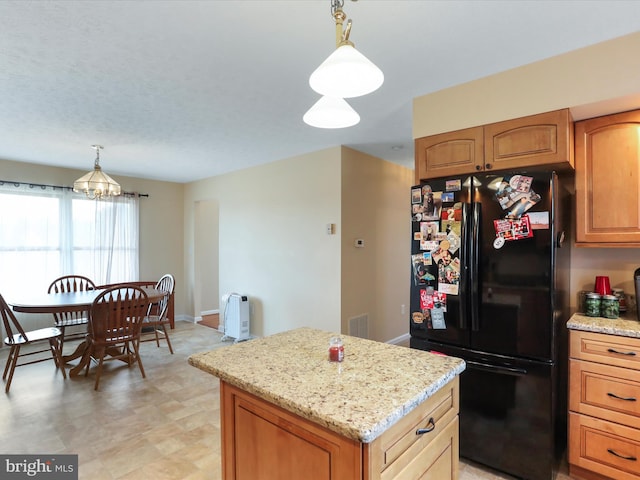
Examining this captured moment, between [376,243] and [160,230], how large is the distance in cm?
383

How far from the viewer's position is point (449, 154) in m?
2.29

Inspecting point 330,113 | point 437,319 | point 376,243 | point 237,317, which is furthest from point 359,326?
point 330,113

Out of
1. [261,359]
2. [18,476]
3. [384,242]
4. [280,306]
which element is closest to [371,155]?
[384,242]

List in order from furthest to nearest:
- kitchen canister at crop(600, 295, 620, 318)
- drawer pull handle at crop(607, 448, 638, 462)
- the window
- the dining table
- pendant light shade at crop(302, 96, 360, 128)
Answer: the window < the dining table < kitchen canister at crop(600, 295, 620, 318) < drawer pull handle at crop(607, 448, 638, 462) < pendant light shade at crop(302, 96, 360, 128)

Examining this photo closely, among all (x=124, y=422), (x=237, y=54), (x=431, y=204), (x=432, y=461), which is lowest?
(x=124, y=422)

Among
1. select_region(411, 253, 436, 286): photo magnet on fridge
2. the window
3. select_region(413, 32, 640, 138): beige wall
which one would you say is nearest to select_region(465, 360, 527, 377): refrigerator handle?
select_region(411, 253, 436, 286): photo magnet on fridge

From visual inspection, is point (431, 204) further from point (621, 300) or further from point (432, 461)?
point (432, 461)

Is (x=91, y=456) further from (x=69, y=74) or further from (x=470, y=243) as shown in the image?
(x=470, y=243)

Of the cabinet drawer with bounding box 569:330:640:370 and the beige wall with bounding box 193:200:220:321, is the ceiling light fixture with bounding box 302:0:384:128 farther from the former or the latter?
the beige wall with bounding box 193:200:220:321

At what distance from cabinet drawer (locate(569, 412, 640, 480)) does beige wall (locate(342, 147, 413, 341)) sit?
2205mm

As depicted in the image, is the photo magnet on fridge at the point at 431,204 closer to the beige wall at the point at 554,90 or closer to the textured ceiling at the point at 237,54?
the beige wall at the point at 554,90

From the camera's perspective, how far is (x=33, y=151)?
13.1ft

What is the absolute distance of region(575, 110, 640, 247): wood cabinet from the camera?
1.93 m

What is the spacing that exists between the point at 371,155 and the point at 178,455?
356cm
